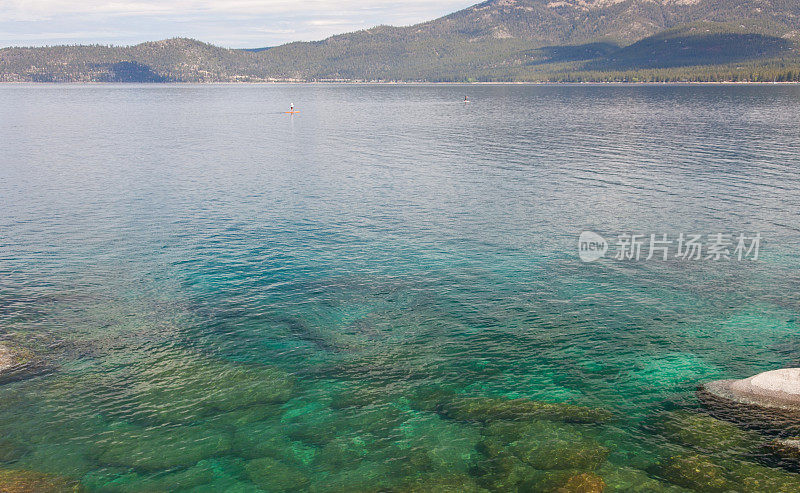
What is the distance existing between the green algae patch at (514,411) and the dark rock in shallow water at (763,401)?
4.93 m

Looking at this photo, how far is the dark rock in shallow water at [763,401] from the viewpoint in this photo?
74.5 feet

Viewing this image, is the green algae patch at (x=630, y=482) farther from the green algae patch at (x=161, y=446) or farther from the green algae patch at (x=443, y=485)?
the green algae patch at (x=161, y=446)

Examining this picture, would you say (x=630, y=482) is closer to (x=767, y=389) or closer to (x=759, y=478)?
(x=759, y=478)

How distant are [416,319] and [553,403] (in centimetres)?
1032

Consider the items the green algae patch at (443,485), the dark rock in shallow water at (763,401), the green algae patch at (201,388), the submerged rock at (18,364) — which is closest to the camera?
the green algae patch at (443,485)

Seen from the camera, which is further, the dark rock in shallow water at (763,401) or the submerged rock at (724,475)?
the dark rock in shallow water at (763,401)

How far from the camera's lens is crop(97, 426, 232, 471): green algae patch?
2100 cm

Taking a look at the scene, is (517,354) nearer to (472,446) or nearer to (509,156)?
(472,446)

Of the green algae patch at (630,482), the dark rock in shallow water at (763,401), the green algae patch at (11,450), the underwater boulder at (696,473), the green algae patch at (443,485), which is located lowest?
the green algae patch at (11,450)

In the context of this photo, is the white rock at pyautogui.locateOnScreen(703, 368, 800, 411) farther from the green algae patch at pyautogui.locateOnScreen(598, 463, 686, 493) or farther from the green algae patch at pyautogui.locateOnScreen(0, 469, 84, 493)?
the green algae patch at pyautogui.locateOnScreen(0, 469, 84, 493)

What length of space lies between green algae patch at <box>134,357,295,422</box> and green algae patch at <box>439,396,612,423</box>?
7636 millimetres

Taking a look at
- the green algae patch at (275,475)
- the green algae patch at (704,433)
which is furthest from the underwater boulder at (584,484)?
the green algae patch at (275,475)

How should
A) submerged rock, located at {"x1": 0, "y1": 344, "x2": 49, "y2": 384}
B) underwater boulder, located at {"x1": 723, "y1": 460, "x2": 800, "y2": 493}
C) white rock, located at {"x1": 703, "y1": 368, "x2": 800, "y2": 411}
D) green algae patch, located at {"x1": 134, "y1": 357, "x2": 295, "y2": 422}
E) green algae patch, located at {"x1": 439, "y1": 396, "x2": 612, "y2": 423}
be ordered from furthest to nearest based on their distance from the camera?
submerged rock, located at {"x1": 0, "y1": 344, "x2": 49, "y2": 384}
green algae patch, located at {"x1": 134, "y1": 357, "x2": 295, "y2": 422}
green algae patch, located at {"x1": 439, "y1": 396, "x2": 612, "y2": 423}
white rock, located at {"x1": 703, "y1": 368, "x2": 800, "y2": 411}
underwater boulder, located at {"x1": 723, "y1": 460, "x2": 800, "y2": 493}

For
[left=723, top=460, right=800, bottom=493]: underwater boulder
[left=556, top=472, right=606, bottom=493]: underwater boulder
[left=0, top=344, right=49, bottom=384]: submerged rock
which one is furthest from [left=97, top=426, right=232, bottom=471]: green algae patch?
[left=723, top=460, right=800, bottom=493]: underwater boulder
